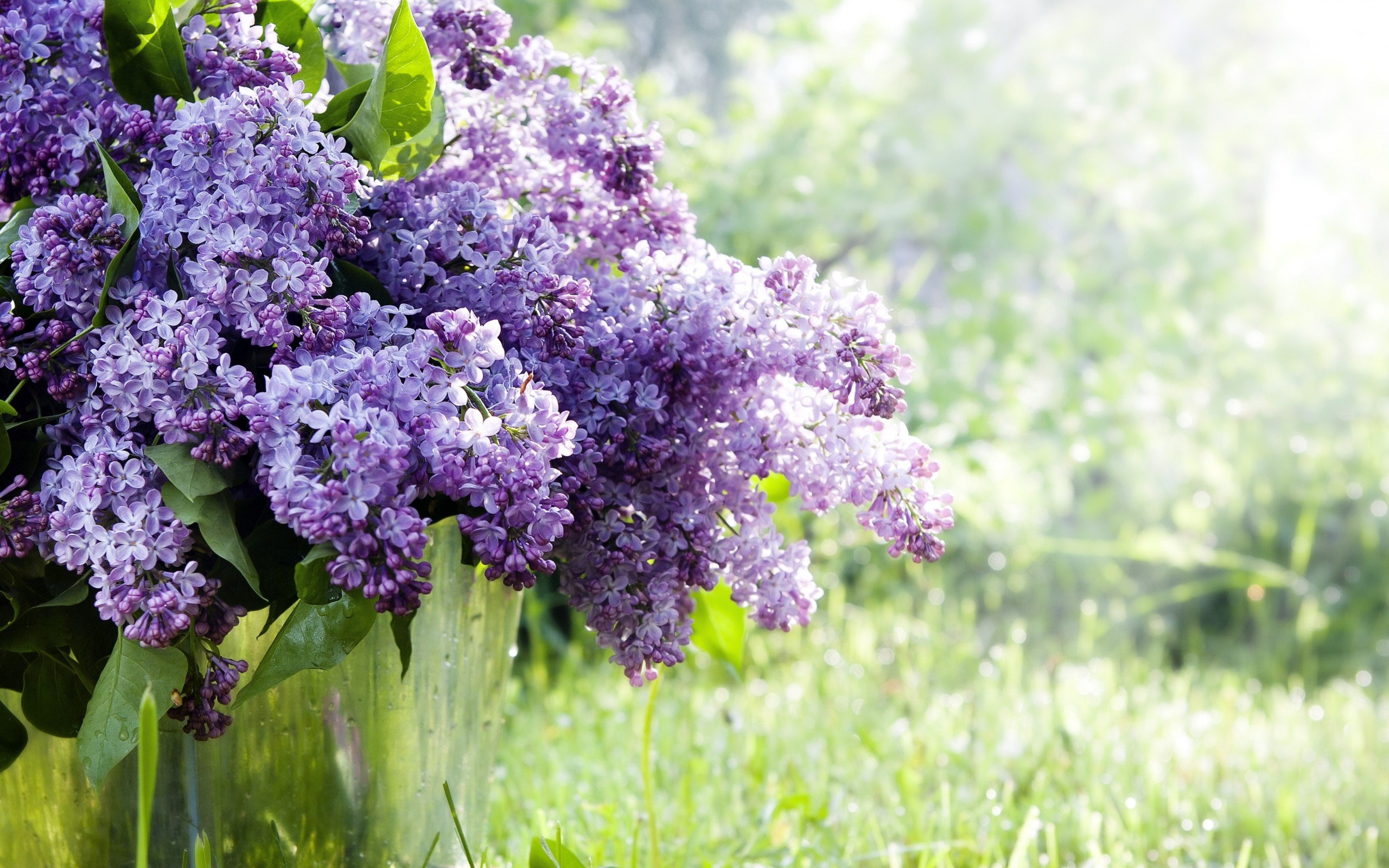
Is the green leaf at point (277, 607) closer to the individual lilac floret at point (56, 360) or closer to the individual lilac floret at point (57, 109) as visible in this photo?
the individual lilac floret at point (56, 360)

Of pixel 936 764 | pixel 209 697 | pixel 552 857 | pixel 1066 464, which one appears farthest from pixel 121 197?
pixel 1066 464

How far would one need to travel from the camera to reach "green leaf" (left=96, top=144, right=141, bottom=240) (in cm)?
51

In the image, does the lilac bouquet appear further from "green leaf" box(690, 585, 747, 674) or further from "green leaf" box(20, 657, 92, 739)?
"green leaf" box(690, 585, 747, 674)

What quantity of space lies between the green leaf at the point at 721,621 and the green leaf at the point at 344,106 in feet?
1.30

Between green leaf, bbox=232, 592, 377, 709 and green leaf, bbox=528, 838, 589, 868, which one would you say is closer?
green leaf, bbox=232, 592, 377, 709

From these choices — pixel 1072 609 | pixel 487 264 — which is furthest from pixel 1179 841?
pixel 1072 609

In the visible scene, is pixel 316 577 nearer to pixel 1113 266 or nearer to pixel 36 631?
pixel 36 631

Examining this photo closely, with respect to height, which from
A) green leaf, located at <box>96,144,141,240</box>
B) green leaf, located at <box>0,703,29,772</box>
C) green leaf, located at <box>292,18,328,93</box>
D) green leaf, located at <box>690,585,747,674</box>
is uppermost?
green leaf, located at <box>292,18,328,93</box>

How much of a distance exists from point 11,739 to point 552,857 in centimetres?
31

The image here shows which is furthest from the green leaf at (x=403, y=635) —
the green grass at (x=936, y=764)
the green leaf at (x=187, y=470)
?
the green grass at (x=936, y=764)

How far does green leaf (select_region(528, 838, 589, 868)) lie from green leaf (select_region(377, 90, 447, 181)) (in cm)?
41

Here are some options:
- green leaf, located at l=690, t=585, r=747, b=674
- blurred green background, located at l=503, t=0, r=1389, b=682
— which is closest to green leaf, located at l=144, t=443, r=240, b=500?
green leaf, located at l=690, t=585, r=747, b=674

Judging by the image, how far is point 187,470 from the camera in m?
0.47

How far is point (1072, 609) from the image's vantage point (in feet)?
8.59
